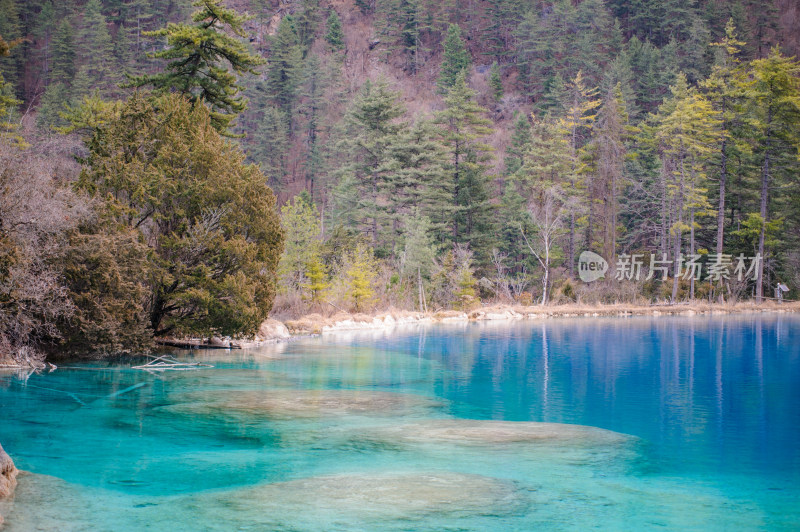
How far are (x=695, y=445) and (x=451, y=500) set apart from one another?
551cm

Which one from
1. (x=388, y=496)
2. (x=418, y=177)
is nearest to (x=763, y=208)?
(x=418, y=177)

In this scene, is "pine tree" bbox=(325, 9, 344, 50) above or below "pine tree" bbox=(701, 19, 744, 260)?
above

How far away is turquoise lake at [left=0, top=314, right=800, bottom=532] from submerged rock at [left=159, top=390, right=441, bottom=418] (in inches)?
2.7

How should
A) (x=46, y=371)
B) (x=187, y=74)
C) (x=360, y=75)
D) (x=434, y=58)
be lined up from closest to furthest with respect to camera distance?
(x=46, y=371)
(x=187, y=74)
(x=360, y=75)
(x=434, y=58)

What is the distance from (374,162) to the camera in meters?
47.4

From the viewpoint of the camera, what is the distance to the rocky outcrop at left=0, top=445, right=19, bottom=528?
8953mm

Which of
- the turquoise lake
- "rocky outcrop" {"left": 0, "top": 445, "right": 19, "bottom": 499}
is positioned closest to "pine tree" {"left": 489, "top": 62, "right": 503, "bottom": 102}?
the turquoise lake

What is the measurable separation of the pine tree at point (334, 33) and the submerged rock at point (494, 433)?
72851 mm

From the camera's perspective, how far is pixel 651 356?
24.6 metres

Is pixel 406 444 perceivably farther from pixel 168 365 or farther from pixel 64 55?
pixel 64 55

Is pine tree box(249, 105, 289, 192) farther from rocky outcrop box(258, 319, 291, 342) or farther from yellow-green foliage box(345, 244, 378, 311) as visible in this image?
rocky outcrop box(258, 319, 291, 342)

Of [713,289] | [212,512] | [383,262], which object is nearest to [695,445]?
[212,512]

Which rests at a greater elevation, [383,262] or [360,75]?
[360,75]

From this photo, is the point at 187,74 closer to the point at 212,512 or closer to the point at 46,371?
the point at 46,371
